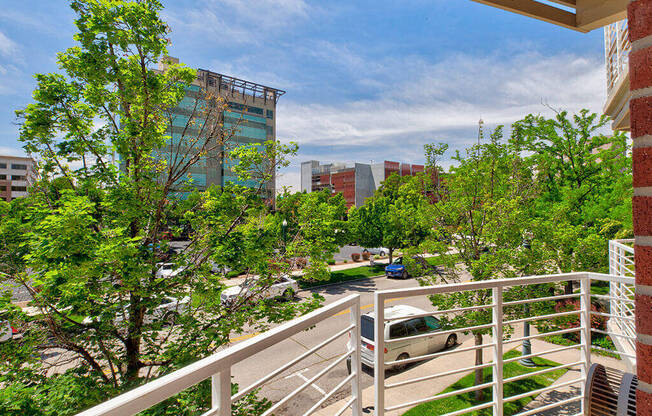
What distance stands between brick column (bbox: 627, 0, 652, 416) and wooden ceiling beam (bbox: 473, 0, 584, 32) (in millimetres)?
1238

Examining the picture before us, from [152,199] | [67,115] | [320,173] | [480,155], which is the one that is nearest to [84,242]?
[152,199]

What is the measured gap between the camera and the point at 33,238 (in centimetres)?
438

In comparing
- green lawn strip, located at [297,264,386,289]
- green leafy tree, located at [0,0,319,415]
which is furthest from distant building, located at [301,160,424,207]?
green leafy tree, located at [0,0,319,415]

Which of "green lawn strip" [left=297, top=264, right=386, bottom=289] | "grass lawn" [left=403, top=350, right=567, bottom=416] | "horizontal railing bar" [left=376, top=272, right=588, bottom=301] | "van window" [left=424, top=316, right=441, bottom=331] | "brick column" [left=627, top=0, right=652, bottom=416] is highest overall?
"brick column" [left=627, top=0, right=652, bottom=416]

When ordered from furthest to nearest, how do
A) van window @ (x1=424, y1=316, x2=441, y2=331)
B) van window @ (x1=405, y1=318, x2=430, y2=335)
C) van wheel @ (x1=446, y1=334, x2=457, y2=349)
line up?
van wheel @ (x1=446, y1=334, x2=457, y2=349) < van window @ (x1=424, y1=316, x2=441, y2=331) < van window @ (x1=405, y1=318, x2=430, y2=335)

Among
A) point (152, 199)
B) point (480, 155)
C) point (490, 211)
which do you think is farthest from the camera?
point (480, 155)

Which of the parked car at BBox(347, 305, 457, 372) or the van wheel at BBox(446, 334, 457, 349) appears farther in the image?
the van wheel at BBox(446, 334, 457, 349)

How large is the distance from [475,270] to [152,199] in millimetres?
7115

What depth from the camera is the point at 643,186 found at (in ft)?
3.05

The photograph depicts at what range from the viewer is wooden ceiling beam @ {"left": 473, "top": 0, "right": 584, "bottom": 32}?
2044 mm

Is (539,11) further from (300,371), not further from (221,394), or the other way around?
(300,371)

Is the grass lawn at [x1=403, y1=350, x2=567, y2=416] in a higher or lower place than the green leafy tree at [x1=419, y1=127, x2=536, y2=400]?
lower

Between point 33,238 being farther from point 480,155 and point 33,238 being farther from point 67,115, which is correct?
point 480,155

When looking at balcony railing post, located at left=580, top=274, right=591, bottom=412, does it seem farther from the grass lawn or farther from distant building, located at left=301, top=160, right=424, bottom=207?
distant building, located at left=301, top=160, right=424, bottom=207
